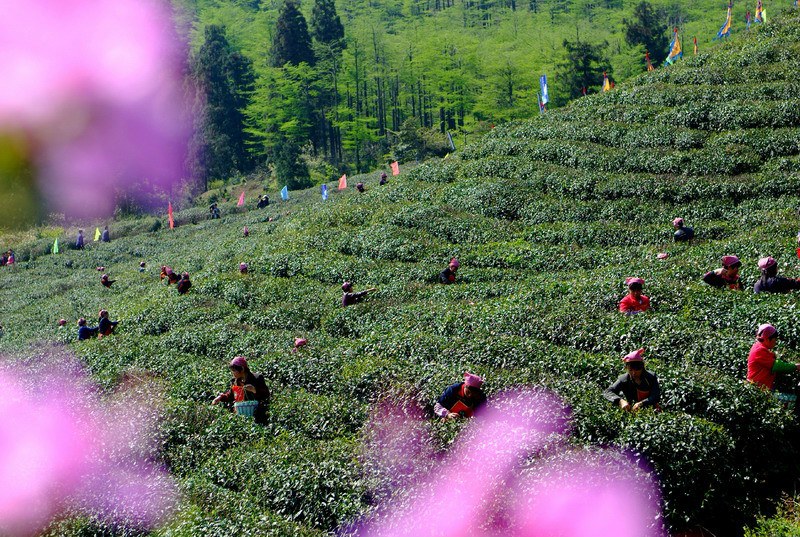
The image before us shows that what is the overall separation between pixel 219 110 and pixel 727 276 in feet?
266

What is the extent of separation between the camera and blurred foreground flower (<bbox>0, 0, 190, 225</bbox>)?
234 feet

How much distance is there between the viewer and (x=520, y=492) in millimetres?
9594

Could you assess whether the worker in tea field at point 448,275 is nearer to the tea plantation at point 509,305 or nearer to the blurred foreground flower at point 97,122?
the tea plantation at point 509,305

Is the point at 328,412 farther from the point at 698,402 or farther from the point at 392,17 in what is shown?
the point at 392,17

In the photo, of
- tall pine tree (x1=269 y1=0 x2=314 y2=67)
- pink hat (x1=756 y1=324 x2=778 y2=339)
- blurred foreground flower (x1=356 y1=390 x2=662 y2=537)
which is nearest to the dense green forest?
tall pine tree (x1=269 y1=0 x2=314 y2=67)

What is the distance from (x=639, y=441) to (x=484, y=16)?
148m

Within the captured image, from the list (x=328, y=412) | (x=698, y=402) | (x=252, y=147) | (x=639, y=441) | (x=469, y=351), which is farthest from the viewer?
(x=252, y=147)

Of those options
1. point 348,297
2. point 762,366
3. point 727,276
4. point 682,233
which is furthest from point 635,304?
point 348,297

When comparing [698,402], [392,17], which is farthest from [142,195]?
[392,17]

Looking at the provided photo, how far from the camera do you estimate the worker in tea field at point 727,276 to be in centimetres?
1697

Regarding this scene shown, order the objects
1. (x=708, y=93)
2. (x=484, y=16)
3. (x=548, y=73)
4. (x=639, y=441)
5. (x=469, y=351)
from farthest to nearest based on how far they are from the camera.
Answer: (x=484, y=16), (x=548, y=73), (x=708, y=93), (x=469, y=351), (x=639, y=441)

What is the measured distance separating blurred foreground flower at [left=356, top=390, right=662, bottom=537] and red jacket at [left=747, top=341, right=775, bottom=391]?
3539mm

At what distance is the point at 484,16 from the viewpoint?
146125 mm

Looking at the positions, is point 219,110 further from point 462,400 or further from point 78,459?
point 462,400
